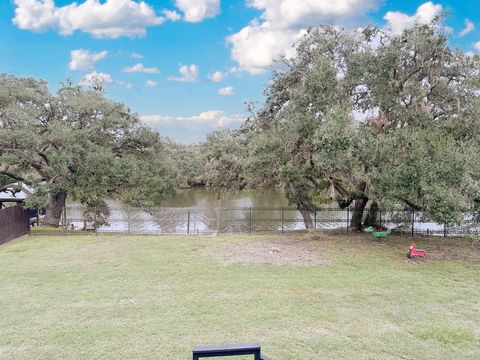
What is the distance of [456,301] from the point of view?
7.32m

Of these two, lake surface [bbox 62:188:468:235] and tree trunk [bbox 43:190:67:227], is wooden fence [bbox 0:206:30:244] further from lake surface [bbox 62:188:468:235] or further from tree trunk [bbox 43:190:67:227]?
tree trunk [bbox 43:190:67:227]

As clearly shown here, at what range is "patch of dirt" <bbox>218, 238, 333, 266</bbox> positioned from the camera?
1043 centimetres

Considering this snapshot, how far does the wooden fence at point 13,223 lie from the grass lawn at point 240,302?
6.91 ft

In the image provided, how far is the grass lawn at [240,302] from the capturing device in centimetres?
532

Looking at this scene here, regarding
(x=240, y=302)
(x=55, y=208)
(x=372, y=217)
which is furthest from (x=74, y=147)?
(x=372, y=217)

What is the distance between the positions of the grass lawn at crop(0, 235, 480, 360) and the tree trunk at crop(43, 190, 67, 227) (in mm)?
6548

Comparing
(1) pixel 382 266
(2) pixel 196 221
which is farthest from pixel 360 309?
(2) pixel 196 221

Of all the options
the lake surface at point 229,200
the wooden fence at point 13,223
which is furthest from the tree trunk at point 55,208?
the lake surface at point 229,200

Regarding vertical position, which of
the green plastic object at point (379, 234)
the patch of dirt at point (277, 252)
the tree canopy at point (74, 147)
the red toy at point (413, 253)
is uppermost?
the tree canopy at point (74, 147)

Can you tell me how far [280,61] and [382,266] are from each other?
27.6 ft

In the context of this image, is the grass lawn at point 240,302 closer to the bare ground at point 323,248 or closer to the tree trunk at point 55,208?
the bare ground at point 323,248

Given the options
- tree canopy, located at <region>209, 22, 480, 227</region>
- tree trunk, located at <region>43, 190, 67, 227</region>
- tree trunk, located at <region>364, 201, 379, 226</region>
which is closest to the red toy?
tree canopy, located at <region>209, 22, 480, 227</region>

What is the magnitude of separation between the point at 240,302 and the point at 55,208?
1482 centimetres

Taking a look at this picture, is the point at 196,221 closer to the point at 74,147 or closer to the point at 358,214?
the point at 74,147
